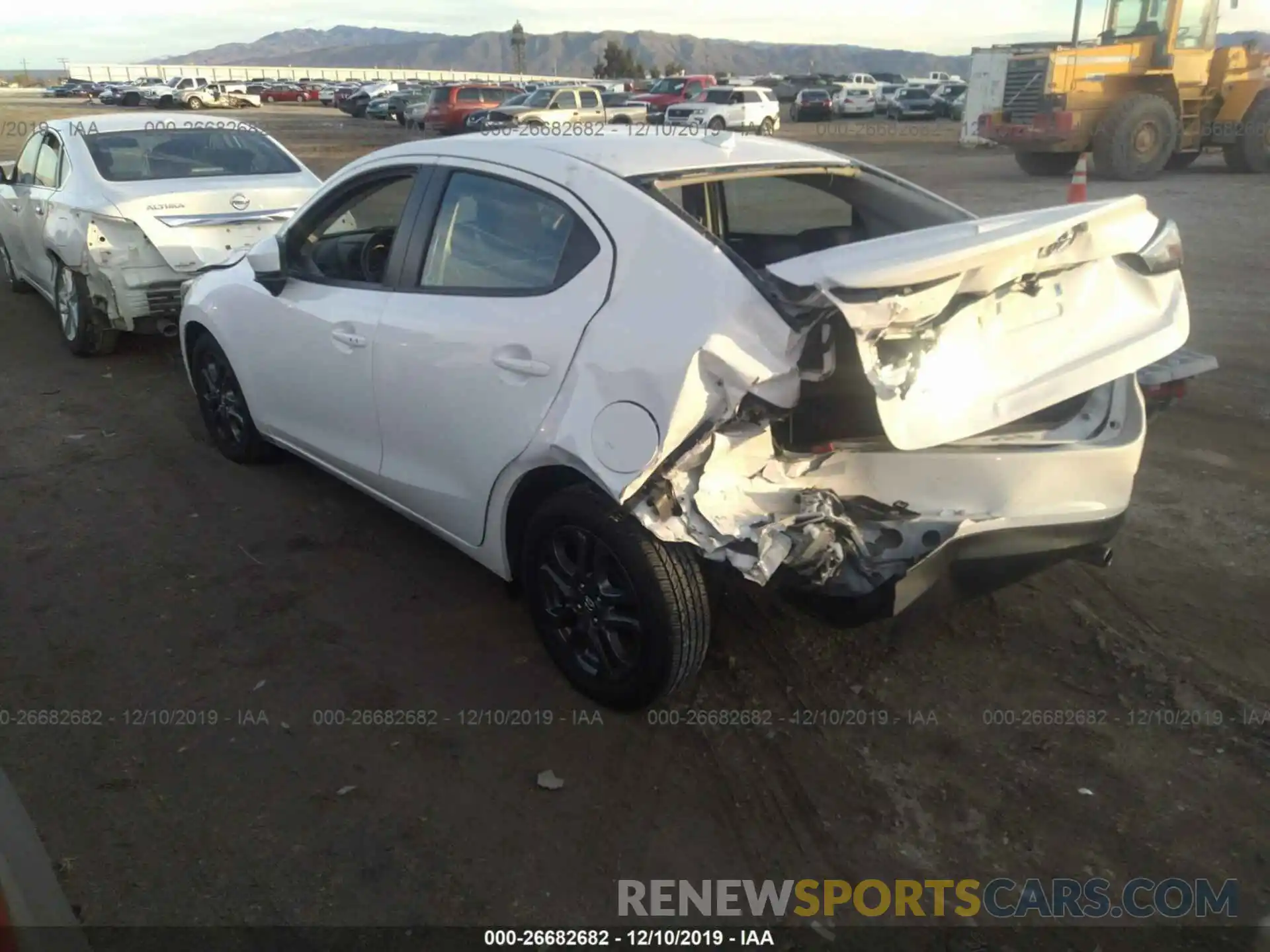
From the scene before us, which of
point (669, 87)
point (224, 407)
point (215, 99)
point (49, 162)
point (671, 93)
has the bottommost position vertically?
point (224, 407)

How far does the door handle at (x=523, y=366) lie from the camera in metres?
3.10

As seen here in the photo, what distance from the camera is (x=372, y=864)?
8.85 feet

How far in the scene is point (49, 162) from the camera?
25.7 feet

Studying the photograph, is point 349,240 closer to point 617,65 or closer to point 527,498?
point 527,498

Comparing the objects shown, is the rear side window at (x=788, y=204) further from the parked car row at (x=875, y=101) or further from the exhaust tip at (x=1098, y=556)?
the parked car row at (x=875, y=101)

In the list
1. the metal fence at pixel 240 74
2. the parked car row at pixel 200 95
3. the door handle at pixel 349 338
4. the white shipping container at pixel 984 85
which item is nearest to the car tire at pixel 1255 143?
the white shipping container at pixel 984 85

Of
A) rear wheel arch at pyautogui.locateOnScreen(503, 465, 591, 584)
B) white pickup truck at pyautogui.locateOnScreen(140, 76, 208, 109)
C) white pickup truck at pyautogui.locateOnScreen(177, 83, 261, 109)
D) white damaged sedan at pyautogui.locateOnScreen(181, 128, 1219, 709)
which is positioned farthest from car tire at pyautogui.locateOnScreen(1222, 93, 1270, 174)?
white pickup truck at pyautogui.locateOnScreen(177, 83, 261, 109)

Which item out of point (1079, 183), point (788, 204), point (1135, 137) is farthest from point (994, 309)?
point (1135, 137)

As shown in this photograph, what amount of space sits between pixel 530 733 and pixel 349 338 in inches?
67.4

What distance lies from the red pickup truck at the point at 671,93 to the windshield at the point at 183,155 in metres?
28.0

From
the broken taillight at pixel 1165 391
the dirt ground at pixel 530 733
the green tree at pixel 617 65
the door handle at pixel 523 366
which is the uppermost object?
the green tree at pixel 617 65

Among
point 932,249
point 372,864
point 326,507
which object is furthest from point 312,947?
point 326,507

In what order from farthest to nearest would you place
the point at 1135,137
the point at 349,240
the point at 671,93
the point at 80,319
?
the point at 671,93, the point at 1135,137, the point at 80,319, the point at 349,240

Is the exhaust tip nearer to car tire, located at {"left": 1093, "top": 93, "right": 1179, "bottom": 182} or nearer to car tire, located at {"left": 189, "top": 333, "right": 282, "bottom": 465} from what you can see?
car tire, located at {"left": 189, "top": 333, "right": 282, "bottom": 465}
